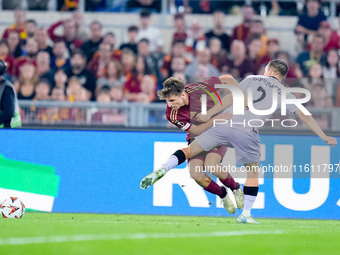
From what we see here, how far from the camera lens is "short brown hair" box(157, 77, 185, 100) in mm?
8844

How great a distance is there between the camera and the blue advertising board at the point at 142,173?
1071 centimetres

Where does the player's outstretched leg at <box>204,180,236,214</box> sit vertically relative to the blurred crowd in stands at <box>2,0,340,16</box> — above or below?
below

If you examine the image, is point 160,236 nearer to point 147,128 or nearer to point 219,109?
point 219,109

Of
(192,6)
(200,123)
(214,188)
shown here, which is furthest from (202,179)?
(192,6)

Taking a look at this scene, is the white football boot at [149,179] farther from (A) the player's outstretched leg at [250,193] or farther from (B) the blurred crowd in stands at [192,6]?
(B) the blurred crowd in stands at [192,6]

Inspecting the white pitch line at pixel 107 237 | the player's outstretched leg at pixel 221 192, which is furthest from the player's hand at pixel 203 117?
the white pitch line at pixel 107 237

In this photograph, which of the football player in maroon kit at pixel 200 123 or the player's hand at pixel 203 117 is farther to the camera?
the player's hand at pixel 203 117

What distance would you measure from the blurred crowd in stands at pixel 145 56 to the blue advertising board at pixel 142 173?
1.57 meters

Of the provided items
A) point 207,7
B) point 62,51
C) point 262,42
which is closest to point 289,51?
point 262,42

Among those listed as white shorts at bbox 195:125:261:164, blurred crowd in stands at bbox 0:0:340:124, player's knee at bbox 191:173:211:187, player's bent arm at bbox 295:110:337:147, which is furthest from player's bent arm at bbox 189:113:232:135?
blurred crowd in stands at bbox 0:0:340:124

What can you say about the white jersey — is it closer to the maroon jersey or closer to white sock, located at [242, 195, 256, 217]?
the maroon jersey

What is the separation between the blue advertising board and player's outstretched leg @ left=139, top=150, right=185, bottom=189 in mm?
1650

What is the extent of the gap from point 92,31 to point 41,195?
183 inches

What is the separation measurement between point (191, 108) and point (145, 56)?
4477mm
